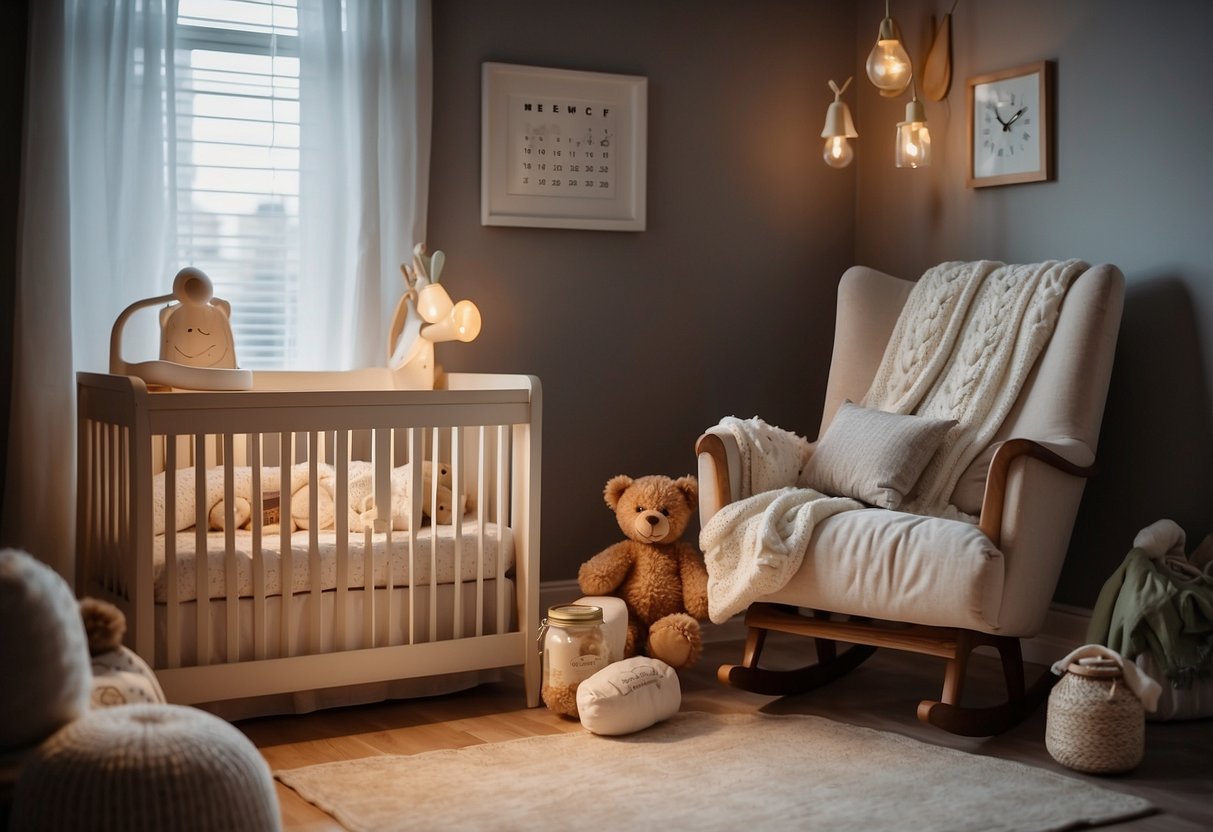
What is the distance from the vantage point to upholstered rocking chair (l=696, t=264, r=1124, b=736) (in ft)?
8.13

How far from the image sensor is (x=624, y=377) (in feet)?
11.8

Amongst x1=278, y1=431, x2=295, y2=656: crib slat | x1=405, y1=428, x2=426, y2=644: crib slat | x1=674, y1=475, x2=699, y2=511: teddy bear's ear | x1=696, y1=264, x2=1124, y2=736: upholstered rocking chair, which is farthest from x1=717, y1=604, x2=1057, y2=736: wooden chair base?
x1=278, y1=431, x2=295, y2=656: crib slat

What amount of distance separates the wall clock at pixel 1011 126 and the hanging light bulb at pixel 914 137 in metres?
0.18

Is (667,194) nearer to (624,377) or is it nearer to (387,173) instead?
(624,377)

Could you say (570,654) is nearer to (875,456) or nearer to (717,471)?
(717,471)

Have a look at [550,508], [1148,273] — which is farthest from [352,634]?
[1148,273]

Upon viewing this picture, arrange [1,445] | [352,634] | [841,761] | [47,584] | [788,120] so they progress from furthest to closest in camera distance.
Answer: [788,120], [1,445], [352,634], [841,761], [47,584]

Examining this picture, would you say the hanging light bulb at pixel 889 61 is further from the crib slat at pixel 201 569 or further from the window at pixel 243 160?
the crib slat at pixel 201 569

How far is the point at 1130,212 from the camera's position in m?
3.03

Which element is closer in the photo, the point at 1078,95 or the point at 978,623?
the point at 978,623

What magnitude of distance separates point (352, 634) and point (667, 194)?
1.64 m

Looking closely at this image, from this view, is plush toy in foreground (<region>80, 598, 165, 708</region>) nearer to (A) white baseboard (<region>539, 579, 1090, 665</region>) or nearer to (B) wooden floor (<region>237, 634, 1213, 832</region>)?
(B) wooden floor (<region>237, 634, 1213, 832</region>)

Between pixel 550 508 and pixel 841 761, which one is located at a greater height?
pixel 550 508

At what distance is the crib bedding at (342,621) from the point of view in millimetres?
2516
